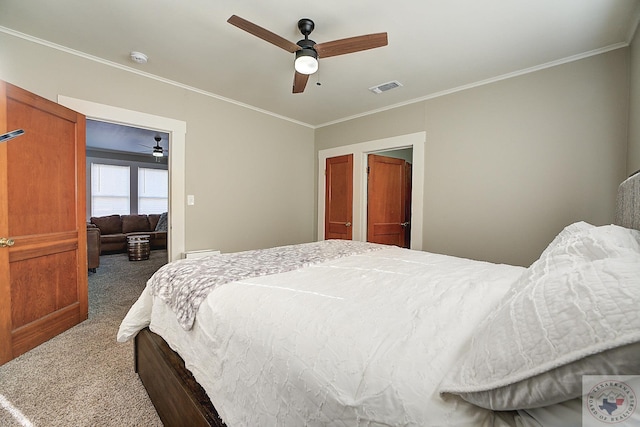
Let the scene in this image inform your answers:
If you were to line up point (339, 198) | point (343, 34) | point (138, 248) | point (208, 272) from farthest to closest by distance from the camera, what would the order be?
point (138, 248)
point (339, 198)
point (343, 34)
point (208, 272)

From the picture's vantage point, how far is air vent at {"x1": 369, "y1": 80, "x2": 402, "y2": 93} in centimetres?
300

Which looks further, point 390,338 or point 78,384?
point 78,384

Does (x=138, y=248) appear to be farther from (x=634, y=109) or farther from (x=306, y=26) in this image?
(x=634, y=109)

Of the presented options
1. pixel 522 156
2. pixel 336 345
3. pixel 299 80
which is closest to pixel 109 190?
pixel 299 80

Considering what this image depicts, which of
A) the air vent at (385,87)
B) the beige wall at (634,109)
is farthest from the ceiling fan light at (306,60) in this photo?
the beige wall at (634,109)

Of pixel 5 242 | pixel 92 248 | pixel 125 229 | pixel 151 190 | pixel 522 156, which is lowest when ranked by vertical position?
pixel 92 248

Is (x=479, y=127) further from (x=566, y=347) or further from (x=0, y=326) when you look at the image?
(x=0, y=326)

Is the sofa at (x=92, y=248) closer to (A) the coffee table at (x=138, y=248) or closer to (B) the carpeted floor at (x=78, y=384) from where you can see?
(A) the coffee table at (x=138, y=248)

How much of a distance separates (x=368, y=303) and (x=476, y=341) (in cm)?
43

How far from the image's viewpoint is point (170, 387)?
1274 mm

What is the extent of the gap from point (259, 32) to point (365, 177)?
261 centimetres

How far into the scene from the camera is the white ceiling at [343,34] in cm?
188
